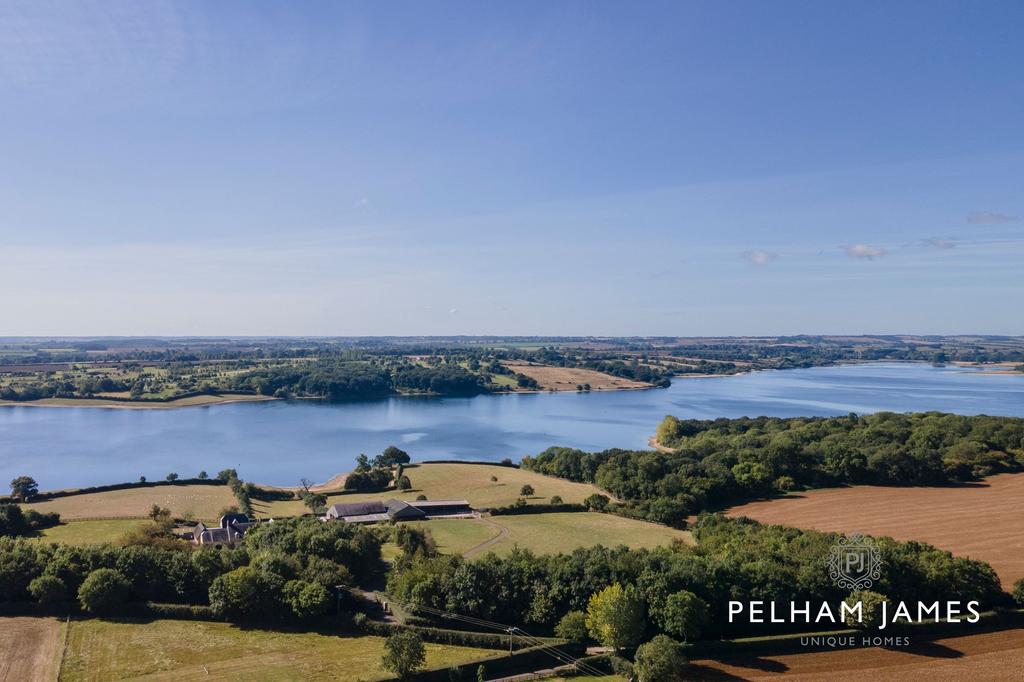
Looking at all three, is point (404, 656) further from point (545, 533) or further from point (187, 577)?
point (545, 533)

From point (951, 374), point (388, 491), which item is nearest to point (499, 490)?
point (388, 491)

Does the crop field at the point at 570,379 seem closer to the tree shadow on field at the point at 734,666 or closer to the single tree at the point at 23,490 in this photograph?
the single tree at the point at 23,490

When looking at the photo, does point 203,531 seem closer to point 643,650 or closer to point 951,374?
point 643,650

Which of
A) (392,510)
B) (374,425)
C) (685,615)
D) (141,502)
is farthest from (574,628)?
(374,425)

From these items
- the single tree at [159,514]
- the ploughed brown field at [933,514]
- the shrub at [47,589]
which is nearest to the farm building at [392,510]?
→ the single tree at [159,514]

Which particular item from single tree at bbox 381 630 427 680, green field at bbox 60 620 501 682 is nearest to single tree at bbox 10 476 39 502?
green field at bbox 60 620 501 682
